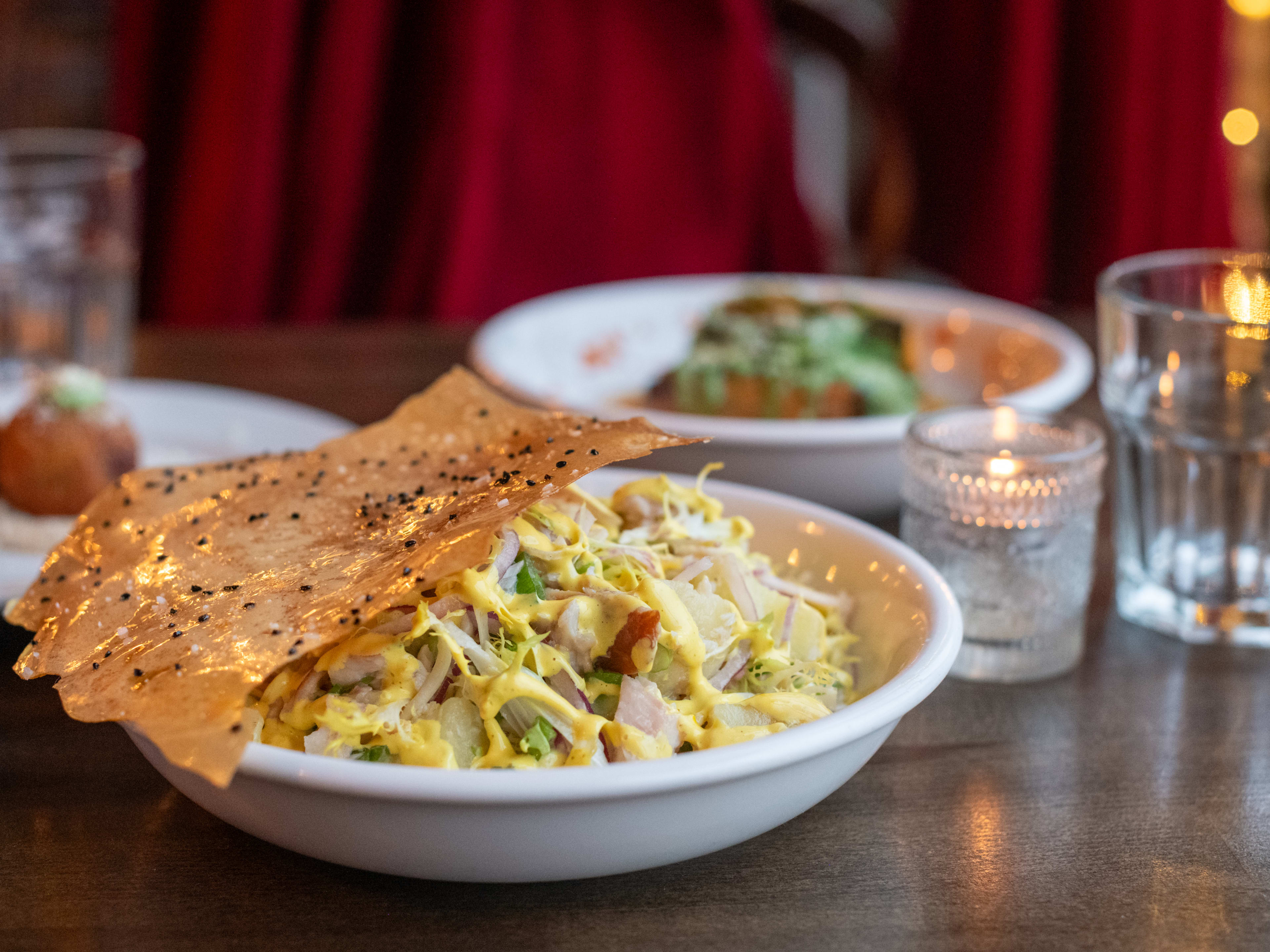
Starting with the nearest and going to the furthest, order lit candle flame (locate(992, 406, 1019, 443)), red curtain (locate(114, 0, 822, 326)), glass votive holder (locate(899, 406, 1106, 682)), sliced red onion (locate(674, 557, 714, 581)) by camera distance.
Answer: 1. sliced red onion (locate(674, 557, 714, 581))
2. glass votive holder (locate(899, 406, 1106, 682))
3. lit candle flame (locate(992, 406, 1019, 443))
4. red curtain (locate(114, 0, 822, 326))

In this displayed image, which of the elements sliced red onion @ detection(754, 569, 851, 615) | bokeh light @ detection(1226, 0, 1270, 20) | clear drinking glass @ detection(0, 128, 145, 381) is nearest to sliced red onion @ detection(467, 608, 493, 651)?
sliced red onion @ detection(754, 569, 851, 615)

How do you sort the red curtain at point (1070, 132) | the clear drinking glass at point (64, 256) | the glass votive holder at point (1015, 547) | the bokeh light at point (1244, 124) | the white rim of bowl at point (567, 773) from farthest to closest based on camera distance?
the bokeh light at point (1244, 124) → the red curtain at point (1070, 132) → the clear drinking glass at point (64, 256) → the glass votive holder at point (1015, 547) → the white rim of bowl at point (567, 773)

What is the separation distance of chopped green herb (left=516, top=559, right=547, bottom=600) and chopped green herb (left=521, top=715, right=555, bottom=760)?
0.30ft

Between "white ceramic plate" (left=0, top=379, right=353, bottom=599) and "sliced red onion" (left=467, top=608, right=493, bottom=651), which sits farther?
"white ceramic plate" (left=0, top=379, right=353, bottom=599)

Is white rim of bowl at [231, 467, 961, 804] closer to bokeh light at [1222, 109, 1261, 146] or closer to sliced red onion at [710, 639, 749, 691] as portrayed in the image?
sliced red onion at [710, 639, 749, 691]

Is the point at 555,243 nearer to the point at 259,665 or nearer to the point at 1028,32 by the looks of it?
the point at 1028,32

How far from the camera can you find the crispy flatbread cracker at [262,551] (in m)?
0.71

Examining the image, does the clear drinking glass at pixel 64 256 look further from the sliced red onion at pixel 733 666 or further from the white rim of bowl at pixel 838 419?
the sliced red onion at pixel 733 666

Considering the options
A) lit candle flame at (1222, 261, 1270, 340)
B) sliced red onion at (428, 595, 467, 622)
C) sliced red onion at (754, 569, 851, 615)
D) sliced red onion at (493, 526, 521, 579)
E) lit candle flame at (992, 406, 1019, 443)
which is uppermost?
lit candle flame at (1222, 261, 1270, 340)

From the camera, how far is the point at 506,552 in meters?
0.78

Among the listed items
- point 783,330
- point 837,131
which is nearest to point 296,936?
point 783,330

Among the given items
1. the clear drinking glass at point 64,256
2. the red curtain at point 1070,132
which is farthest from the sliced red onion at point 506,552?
the red curtain at point 1070,132

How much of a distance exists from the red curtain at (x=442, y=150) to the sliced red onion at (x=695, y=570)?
2.16 meters

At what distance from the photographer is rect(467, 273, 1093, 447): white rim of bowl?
1290mm
